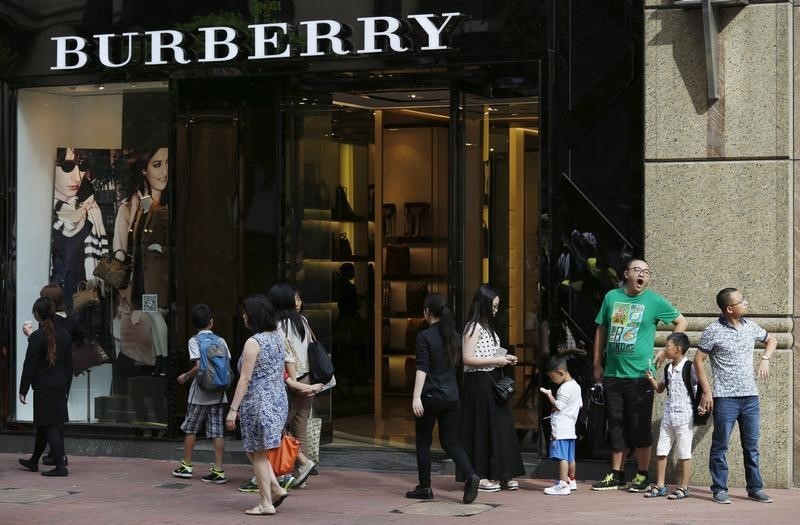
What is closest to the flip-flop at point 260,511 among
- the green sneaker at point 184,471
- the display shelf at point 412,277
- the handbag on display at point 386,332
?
the green sneaker at point 184,471

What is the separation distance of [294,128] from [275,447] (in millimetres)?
4494

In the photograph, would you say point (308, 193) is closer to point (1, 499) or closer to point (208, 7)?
point (208, 7)

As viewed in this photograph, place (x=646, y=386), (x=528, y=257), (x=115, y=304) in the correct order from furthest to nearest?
(x=115, y=304) → (x=528, y=257) → (x=646, y=386)

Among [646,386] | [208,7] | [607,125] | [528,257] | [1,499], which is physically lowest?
[1,499]

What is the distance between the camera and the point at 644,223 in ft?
39.5

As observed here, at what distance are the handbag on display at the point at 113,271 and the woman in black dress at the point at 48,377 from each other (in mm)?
1672

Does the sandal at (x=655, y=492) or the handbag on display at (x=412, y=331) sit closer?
the sandal at (x=655, y=492)

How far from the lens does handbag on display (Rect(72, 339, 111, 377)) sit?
14.4 meters

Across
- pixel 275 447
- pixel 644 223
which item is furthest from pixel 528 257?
pixel 275 447

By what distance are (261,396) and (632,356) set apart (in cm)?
313

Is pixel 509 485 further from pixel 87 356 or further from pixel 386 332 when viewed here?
pixel 386 332

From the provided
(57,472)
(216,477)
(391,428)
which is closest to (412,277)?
(391,428)

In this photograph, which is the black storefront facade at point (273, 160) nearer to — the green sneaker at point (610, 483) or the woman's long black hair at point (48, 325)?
the green sneaker at point (610, 483)

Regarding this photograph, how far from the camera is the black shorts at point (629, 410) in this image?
11359mm
